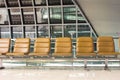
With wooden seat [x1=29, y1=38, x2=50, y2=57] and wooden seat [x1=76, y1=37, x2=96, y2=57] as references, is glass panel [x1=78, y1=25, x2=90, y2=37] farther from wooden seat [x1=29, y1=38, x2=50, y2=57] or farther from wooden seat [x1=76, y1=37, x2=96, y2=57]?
wooden seat [x1=29, y1=38, x2=50, y2=57]

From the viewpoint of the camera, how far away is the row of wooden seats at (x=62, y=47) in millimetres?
7436

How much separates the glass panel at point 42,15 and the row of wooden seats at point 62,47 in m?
5.25

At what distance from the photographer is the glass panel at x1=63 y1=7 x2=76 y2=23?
41.2ft

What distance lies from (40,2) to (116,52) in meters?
6.46

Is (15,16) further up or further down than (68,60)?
further up

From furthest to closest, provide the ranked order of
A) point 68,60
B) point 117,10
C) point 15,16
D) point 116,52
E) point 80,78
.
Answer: point 15,16
point 117,10
point 116,52
point 68,60
point 80,78

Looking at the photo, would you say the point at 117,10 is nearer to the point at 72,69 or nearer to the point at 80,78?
the point at 72,69

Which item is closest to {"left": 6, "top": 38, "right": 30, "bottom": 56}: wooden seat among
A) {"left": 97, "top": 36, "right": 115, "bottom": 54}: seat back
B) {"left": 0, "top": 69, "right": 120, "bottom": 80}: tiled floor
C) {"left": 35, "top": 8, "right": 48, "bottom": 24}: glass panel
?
{"left": 0, "top": 69, "right": 120, "bottom": 80}: tiled floor

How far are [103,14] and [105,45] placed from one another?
15.8 feet

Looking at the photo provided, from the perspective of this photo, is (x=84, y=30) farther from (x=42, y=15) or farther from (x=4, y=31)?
(x=4, y=31)

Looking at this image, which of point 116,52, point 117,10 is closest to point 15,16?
point 117,10

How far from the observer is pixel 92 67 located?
678cm

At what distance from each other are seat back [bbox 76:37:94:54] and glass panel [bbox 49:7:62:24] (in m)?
5.37

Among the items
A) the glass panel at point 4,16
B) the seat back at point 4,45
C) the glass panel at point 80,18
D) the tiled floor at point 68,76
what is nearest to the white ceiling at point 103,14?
the glass panel at point 80,18
